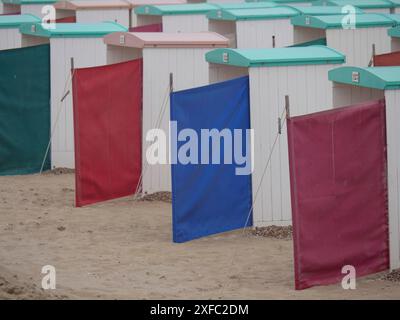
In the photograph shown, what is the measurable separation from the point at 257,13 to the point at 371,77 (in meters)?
9.13

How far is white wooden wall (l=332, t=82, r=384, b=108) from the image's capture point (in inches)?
457

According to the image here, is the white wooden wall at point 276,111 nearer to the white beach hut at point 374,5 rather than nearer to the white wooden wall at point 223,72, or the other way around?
the white wooden wall at point 223,72

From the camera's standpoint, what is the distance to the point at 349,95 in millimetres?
11648

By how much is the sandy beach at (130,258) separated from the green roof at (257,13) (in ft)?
Result: 17.0

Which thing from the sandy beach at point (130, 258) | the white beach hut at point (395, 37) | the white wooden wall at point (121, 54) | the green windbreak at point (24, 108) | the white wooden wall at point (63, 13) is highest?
the white beach hut at point (395, 37)

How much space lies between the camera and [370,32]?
17500mm

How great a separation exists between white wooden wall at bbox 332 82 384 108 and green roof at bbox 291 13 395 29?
593cm

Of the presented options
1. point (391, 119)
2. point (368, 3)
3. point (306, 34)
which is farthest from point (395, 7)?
point (391, 119)

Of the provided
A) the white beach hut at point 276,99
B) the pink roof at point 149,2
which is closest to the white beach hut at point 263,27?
the pink roof at point 149,2

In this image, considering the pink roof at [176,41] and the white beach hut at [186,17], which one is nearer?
the pink roof at [176,41]

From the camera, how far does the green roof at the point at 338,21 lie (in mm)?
17516
